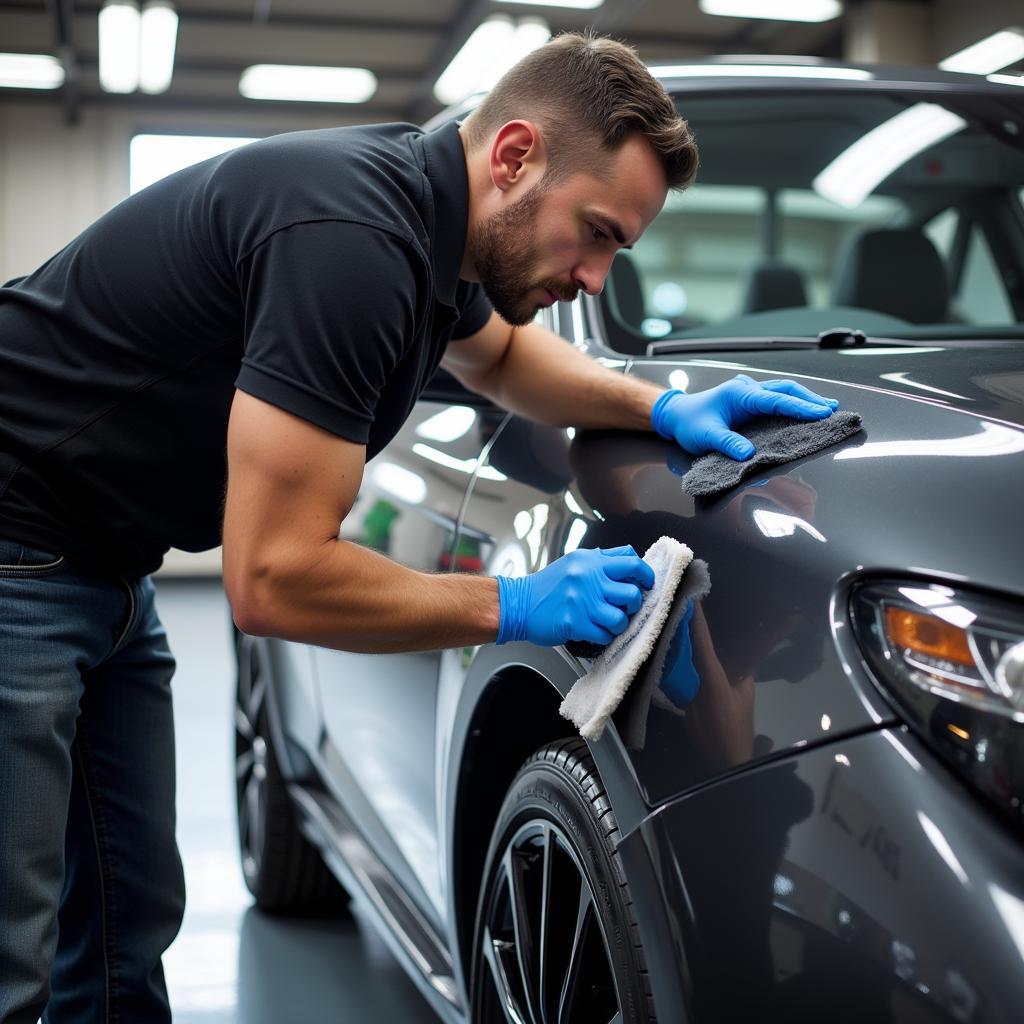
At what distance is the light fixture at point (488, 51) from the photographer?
26.0ft

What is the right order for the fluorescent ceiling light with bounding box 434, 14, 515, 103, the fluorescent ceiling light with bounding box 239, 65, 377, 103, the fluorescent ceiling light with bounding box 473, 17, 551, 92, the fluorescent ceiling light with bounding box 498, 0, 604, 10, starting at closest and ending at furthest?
the fluorescent ceiling light with bounding box 498, 0, 604, 10 < the fluorescent ceiling light with bounding box 473, 17, 551, 92 < the fluorescent ceiling light with bounding box 434, 14, 515, 103 < the fluorescent ceiling light with bounding box 239, 65, 377, 103

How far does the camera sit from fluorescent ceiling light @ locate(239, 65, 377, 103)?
9.19 meters

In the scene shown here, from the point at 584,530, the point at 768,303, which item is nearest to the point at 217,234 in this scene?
the point at 584,530

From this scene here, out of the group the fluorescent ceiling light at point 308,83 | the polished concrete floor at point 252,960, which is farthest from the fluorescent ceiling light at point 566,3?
the polished concrete floor at point 252,960

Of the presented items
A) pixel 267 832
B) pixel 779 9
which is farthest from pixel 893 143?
pixel 779 9

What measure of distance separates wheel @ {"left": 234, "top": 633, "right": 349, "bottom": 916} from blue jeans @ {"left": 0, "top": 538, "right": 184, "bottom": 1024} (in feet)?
2.96

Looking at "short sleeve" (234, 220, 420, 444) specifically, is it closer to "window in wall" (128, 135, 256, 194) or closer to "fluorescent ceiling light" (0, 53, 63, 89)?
"fluorescent ceiling light" (0, 53, 63, 89)

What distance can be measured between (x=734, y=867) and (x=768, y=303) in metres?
1.55

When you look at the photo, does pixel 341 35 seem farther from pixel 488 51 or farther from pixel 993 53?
pixel 993 53

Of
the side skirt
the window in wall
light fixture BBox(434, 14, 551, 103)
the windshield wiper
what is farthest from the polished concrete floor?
the window in wall

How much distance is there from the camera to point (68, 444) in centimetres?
151

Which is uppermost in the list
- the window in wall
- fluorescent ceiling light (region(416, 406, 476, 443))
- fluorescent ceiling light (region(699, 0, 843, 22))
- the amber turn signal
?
fluorescent ceiling light (region(699, 0, 843, 22))

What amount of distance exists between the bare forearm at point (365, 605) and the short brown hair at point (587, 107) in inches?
20.5

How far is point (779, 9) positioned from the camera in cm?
790
